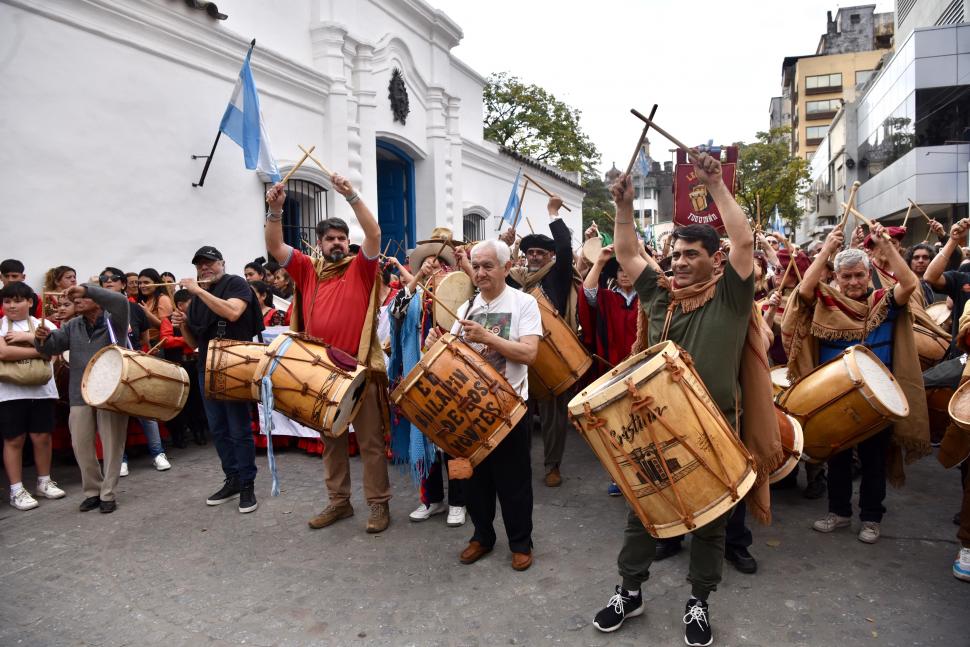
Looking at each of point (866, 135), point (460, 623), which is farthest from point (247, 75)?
point (866, 135)

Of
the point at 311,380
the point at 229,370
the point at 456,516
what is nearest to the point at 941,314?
the point at 456,516

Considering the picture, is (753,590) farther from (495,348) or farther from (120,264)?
(120,264)

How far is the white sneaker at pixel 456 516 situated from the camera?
4.72 metres

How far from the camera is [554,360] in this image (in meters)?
5.09

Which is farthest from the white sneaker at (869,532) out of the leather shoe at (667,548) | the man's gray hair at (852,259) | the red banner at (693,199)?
the red banner at (693,199)

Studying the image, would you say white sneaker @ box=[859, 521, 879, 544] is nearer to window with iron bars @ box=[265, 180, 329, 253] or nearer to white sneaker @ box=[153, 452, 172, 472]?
white sneaker @ box=[153, 452, 172, 472]

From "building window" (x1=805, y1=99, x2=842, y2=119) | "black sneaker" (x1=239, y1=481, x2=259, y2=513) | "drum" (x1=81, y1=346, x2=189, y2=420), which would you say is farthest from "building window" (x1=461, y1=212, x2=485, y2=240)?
"building window" (x1=805, y1=99, x2=842, y2=119)

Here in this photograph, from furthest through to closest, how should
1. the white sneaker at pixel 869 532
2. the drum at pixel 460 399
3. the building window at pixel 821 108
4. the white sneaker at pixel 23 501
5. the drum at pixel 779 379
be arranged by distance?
1. the building window at pixel 821 108
2. the white sneaker at pixel 23 501
3. the drum at pixel 779 379
4. the white sneaker at pixel 869 532
5. the drum at pixel 460 399

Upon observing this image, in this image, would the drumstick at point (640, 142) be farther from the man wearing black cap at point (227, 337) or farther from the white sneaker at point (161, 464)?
the white sneaker at point (161, 464)

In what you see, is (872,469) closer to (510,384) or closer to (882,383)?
(882,383)

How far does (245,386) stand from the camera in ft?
16.7

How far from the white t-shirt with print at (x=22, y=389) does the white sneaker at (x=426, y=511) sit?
127 inches

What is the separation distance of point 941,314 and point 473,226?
1230 centimetres

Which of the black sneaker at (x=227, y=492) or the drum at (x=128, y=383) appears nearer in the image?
the drum at (x=128, y=383)
